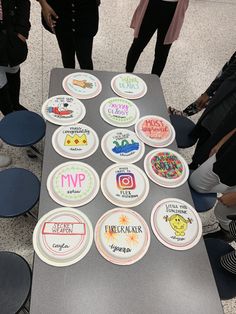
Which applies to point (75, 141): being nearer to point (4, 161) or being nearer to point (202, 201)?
point (202, 201)

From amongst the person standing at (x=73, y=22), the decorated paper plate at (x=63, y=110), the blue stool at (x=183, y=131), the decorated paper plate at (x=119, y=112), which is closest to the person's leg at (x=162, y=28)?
the person standing at (x=73, y=22)

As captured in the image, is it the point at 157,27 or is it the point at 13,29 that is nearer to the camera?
the point at 13,29

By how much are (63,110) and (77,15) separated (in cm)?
67

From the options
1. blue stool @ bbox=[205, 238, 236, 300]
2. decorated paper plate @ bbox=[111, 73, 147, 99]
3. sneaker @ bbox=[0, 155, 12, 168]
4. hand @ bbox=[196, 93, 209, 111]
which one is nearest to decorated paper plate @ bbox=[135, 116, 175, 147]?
decorated paper plate @ bbox=[111, 73, 147, 99]

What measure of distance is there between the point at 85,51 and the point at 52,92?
1.96 feet

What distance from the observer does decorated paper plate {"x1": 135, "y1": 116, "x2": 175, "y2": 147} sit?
50.9 inches

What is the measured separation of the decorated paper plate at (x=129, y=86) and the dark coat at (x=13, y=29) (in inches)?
22.3

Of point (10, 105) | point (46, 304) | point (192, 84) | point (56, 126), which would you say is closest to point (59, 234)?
point (46, 304)

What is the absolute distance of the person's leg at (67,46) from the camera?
5.73 feet

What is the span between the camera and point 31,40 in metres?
2.79

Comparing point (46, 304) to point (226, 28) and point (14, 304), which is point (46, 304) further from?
point (226, 28)

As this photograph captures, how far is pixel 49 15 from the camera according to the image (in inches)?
62.8

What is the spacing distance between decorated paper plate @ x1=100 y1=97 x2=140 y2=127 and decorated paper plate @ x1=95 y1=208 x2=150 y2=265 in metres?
0.46

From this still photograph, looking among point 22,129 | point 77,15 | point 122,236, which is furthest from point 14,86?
point 122,236
